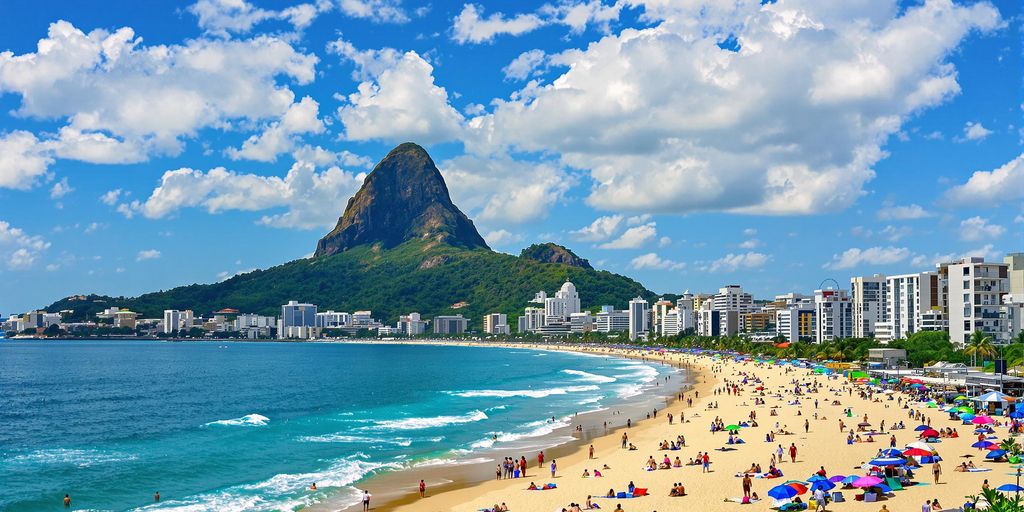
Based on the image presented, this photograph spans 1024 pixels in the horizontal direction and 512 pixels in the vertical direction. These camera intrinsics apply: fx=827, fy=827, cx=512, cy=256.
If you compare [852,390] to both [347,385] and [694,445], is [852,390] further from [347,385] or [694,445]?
[347,385]

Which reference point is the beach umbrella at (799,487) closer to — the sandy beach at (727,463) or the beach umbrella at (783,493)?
the beach umbrella at (783,493)

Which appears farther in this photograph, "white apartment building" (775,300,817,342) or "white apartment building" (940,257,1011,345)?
"white apartment building" (775,300,817,342)

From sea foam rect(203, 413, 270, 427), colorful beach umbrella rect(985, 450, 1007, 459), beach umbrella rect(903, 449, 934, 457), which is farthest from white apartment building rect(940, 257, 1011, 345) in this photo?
sea foam rect(203, 413, 270, 427)

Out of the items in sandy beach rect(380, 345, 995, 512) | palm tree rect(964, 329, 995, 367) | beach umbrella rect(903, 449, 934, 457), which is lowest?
sandy beach rect(380, 345, 995, 512)

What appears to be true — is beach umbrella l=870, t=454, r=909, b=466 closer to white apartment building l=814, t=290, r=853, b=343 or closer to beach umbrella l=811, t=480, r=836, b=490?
beach umbrella l=811, t=480, r=836, b=490

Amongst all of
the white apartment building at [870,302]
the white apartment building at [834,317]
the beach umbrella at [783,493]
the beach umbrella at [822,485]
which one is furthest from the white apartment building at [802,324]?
the beach umbrella at [783,493]

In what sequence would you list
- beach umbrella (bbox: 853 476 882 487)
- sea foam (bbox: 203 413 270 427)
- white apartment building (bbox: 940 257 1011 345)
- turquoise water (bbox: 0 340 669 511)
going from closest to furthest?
beach umbrella (bbox: 853 476 882 487) → turquoise water (bbox: 0 340 669 511) → sea foam (bbox: 203 413 270 427) → white apartment building (bbox: 940 257 1011 345)

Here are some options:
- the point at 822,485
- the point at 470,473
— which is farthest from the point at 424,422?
the point at 822,485

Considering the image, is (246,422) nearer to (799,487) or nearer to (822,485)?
(799,487)
